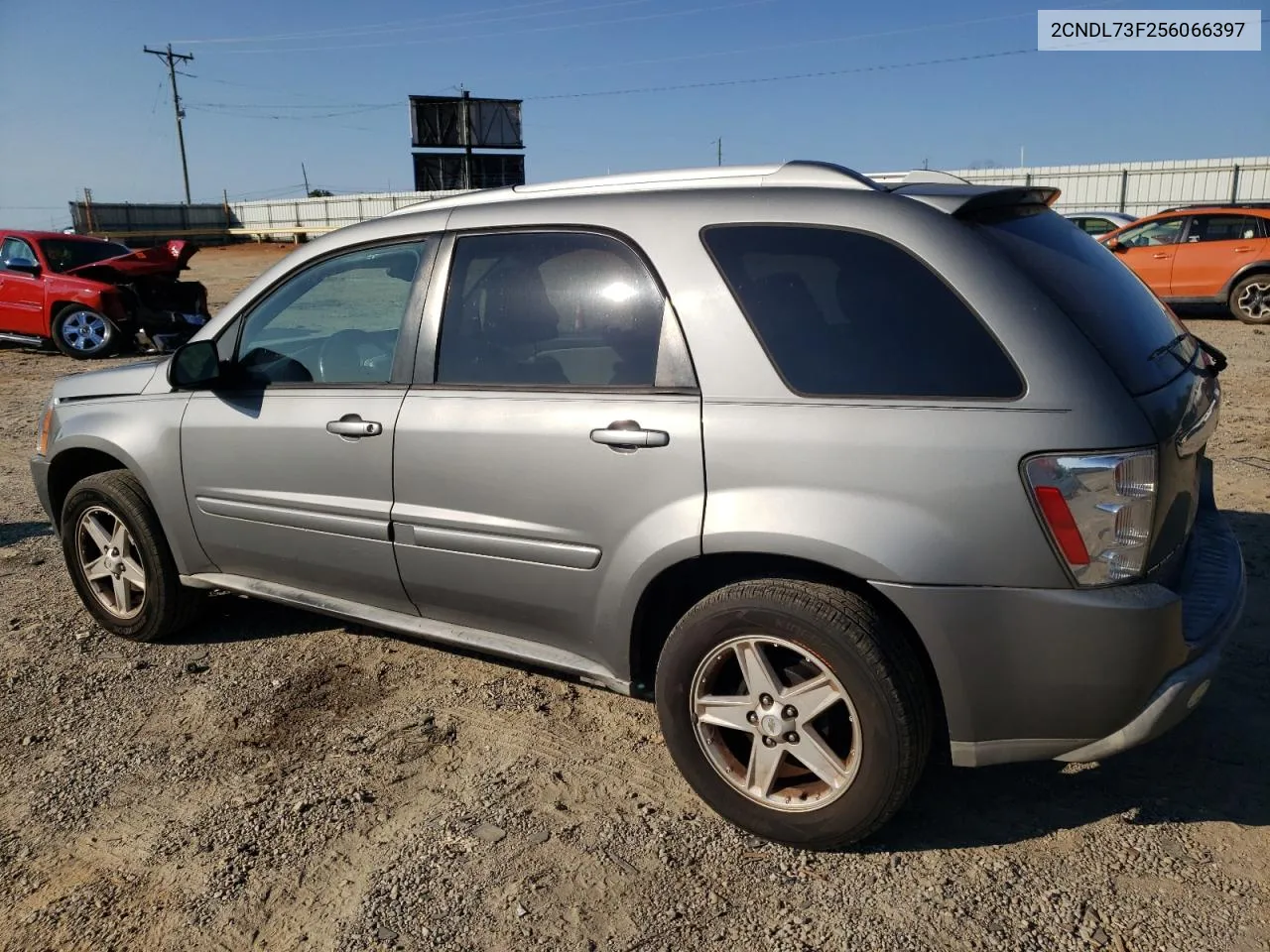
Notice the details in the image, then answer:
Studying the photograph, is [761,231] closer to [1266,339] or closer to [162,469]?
[162,469]

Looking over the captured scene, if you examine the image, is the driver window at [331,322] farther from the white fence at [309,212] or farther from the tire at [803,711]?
the white fence at [309,212]

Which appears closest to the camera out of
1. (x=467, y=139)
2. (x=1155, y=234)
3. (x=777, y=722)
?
(x=777, y=722)

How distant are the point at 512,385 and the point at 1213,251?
13.6m

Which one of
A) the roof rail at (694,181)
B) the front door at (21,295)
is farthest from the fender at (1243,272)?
the front door at (21,295)

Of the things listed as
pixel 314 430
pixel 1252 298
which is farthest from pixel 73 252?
pixel 1252 298

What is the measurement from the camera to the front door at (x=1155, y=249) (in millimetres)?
13789

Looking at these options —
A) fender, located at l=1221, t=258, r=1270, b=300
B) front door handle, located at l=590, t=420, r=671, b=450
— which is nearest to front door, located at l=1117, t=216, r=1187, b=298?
fender, located at l=1221, t=258, r=1270, b=300

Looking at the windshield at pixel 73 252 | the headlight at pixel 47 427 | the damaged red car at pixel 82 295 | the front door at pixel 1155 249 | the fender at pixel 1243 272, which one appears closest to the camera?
the headlight at pixel 47 427

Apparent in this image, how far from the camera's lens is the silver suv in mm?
2299

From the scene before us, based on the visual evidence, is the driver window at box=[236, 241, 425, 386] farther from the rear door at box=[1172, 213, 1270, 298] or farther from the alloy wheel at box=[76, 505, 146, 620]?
the rear door at box=[1172, 213, 1270, 298]

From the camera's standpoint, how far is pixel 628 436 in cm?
271

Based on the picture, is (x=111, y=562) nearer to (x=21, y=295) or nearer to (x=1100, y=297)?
(x=1100, y=297)

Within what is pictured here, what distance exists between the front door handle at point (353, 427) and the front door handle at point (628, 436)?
2.88 feet

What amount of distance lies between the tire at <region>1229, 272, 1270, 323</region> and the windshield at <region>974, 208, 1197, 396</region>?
1233cm
